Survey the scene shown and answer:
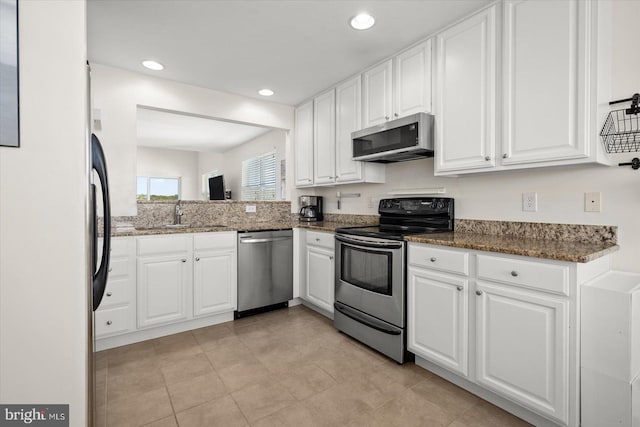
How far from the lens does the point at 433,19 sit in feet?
7.04

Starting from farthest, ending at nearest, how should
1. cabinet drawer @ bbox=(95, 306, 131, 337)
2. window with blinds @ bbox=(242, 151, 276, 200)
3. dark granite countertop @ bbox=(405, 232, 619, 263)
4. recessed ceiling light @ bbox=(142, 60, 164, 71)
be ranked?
window with blinds @ bbox=(242, 151, 276, 200) → recessed ceiling light @ bbox=(142, 60, 164, 71) → cabinet drawer @ bbox=(95, 306, 131, 337) → dark granite countertop @ bbox=(405, 232, 619, 263)

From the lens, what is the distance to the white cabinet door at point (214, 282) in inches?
113

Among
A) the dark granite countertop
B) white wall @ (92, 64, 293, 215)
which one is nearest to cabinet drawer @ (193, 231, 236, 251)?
white wall @ (92, 64, 293, 215)

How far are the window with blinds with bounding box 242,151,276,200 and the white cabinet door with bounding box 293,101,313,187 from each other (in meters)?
1.41

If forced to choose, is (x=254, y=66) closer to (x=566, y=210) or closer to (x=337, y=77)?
(x=337, y=77)

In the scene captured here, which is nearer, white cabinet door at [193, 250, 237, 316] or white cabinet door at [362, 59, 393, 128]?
white cabinet door at [362, 59, 393, 128]

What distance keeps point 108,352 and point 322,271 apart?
1.86m

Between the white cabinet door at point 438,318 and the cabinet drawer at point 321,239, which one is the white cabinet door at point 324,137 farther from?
the white cabinet door at point 438,318

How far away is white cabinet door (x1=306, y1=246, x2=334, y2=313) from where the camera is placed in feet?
A: 9.83

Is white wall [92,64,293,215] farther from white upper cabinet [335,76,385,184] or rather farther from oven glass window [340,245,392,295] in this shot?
oven glass window [340,245,392,295]

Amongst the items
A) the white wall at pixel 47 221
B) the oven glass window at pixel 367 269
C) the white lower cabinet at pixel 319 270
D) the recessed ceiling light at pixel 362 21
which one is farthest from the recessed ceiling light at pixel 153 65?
the oven glass window at pixel 367 269

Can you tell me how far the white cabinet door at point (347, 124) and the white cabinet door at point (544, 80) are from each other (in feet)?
4.40

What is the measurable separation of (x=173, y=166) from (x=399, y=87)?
256 inches

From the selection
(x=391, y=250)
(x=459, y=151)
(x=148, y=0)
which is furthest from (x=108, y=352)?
(x=459, y=151)
